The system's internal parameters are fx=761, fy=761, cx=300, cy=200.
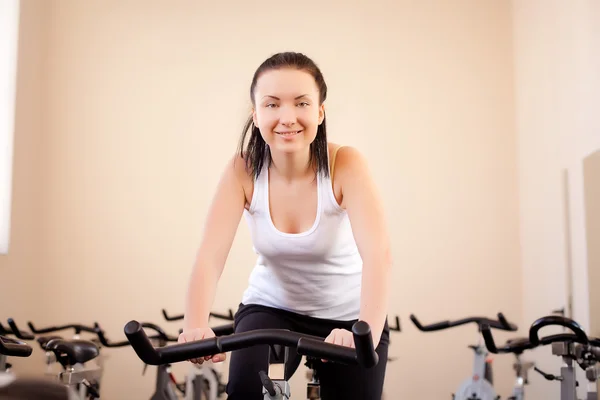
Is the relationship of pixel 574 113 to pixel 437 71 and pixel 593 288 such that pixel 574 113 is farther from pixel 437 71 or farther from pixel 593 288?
pixel 437 71

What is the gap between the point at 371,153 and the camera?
562 cm

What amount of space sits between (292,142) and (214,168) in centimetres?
402

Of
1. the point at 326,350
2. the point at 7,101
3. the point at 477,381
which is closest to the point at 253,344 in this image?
the point at 326,350

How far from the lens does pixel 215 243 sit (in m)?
1.66

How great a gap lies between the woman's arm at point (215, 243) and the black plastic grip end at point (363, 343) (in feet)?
1.57

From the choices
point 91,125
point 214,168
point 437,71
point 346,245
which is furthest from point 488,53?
point 346,245

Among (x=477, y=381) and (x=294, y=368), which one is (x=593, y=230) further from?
(x=294, y=368)

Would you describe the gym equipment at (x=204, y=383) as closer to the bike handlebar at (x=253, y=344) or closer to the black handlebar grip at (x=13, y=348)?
the black handlebar grip at (x=13, y=348)

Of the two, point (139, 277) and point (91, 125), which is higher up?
point (91, 125)

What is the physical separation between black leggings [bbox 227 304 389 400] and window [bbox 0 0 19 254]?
11.9ft

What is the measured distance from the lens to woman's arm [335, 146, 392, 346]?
1.48 meters

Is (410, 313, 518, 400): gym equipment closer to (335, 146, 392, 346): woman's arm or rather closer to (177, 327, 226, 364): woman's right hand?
(335, 146, 392, 346): woman's arm

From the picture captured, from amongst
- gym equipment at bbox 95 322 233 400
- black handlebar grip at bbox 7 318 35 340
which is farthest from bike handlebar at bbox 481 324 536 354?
black handlebar grip at bbox 7 318 35 340

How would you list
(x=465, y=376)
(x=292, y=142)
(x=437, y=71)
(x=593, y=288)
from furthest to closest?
1. (x=437, y=71)
2. (x=465, y=376)
3. (x=593, y=288)
4. (x=292, y=142)
